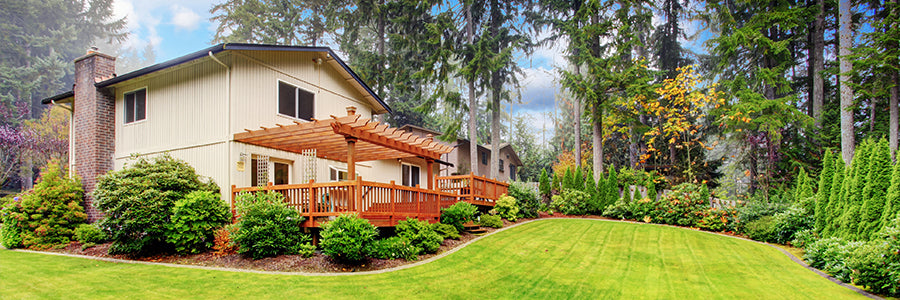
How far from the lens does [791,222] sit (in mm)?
11133

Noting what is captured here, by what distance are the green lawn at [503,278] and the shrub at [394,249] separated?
0.66 m

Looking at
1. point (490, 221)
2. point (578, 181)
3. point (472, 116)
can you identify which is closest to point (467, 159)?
point (472, 116)

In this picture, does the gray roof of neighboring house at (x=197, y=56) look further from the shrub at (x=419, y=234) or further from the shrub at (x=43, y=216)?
the shrub at (x=419, y=234)

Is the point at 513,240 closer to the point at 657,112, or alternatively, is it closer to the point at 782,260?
the point at 782,260

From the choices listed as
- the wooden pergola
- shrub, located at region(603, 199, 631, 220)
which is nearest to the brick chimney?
the wooden pergola

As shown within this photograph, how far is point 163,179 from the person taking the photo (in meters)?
9.66

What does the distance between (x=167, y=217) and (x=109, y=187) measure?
1425 millimetres

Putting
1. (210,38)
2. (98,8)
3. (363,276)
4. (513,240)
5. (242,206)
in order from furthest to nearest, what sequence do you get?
(98,8), (210,38), (513,240), (242,206), (363,276)

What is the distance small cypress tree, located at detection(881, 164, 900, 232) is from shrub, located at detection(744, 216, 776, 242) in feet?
14.5

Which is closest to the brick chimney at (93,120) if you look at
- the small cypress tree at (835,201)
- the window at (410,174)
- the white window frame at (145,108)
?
the white window frame at (145,108)

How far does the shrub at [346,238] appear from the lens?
7945 mm

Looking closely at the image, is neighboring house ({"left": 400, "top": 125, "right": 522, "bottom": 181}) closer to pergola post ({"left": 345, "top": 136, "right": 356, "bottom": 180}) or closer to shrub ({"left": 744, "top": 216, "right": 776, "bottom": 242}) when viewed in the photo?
shrub ({"left": 744, "top": 216, "right": 776, "bottom": 242})

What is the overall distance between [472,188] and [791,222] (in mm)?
8721

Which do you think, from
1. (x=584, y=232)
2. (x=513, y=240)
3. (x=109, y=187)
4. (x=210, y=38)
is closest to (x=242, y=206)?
(x=109, y=187)
